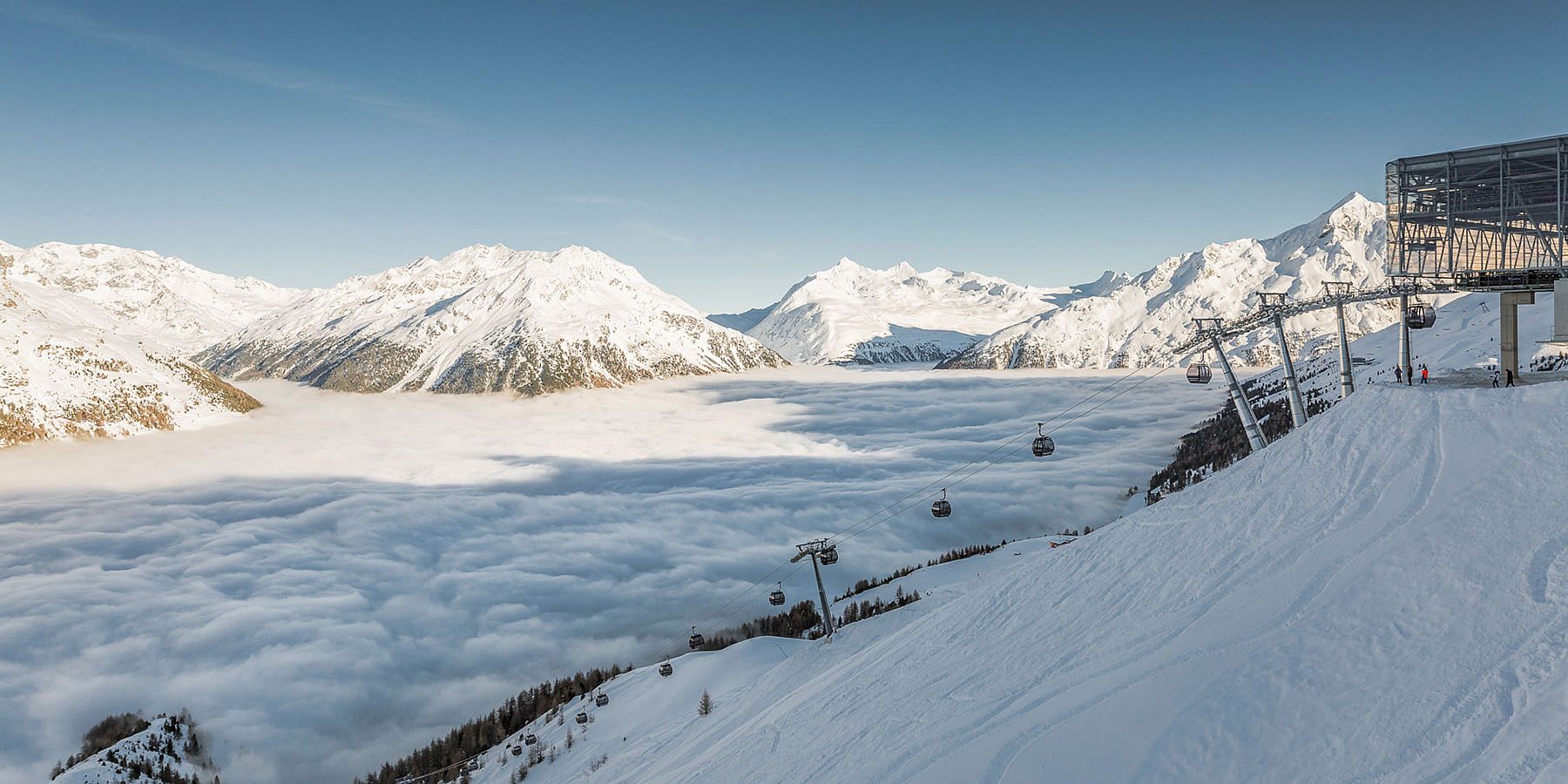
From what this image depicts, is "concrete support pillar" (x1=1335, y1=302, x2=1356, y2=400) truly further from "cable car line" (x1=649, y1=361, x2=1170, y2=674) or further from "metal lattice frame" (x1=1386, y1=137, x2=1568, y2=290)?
"cable car line" (x1=649, y1=361, x2=1170, y2=674)

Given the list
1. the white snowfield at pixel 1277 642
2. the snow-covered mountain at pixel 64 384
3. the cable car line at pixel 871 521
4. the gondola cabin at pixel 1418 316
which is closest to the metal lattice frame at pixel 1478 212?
the gondola cabin at pixel 1418 316

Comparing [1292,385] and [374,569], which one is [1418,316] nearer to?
[1292,385]

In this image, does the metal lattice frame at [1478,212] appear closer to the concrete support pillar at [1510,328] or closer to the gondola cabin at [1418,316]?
the concrete support pillar at [1510,328]

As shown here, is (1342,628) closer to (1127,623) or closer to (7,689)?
(1127,623)

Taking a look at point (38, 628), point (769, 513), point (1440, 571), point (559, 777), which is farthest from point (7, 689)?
point (1440, 571)

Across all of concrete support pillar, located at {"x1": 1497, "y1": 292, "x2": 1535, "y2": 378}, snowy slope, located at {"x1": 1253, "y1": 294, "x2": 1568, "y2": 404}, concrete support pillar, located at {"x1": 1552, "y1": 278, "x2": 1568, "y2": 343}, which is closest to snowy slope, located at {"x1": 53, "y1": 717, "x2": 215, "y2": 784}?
concrete support pillar, located at {"x1": 1497, "y1": 292, "x2": 1535, "y2": 378}

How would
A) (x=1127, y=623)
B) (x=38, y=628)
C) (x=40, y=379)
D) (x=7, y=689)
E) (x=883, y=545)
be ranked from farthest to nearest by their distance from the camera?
(x=40, y=379), (x=883, y=545), (x=38, y=628), (x=7, y=689), (x=1127, y=623)
